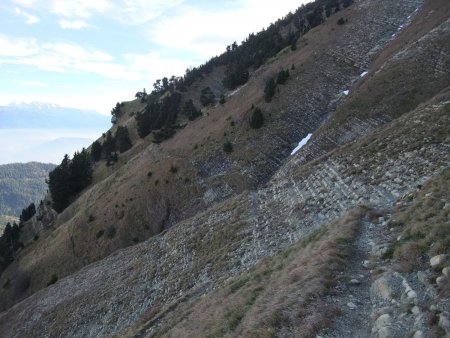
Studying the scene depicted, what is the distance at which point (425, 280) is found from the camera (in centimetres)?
912

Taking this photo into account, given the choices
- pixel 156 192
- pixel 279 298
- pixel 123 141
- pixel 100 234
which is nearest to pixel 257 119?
pixel 156 192

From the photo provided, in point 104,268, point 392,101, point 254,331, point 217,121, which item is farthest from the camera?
point 217,121

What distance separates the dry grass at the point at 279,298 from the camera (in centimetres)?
987

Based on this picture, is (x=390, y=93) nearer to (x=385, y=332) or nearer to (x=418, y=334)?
(x=385, y=332)

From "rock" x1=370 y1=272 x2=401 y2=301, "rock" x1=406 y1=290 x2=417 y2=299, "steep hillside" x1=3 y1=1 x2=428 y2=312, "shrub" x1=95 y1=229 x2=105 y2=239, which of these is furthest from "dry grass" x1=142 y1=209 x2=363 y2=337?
"shrub" x1=95 y1=229 x2=105 y2=239

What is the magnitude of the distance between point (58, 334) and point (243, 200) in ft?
53.8

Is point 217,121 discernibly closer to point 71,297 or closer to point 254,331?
point 71,297

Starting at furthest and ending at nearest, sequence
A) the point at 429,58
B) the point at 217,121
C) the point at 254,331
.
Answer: the point at 217,121, the point at 429,58, the point at 254,331

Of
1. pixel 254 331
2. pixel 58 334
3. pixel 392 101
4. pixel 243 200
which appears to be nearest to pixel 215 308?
pixel 254 331

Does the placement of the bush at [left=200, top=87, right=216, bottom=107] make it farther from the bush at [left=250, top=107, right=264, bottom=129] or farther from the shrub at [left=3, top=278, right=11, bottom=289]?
the shrub at [left=3, top=278, right=11, bottom=289]

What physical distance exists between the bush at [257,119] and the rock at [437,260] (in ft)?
133

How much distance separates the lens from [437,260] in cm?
929

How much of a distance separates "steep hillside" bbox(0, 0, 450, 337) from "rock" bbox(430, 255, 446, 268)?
65 mm

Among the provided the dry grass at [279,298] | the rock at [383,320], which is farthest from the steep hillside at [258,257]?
the rock at [383,320]
